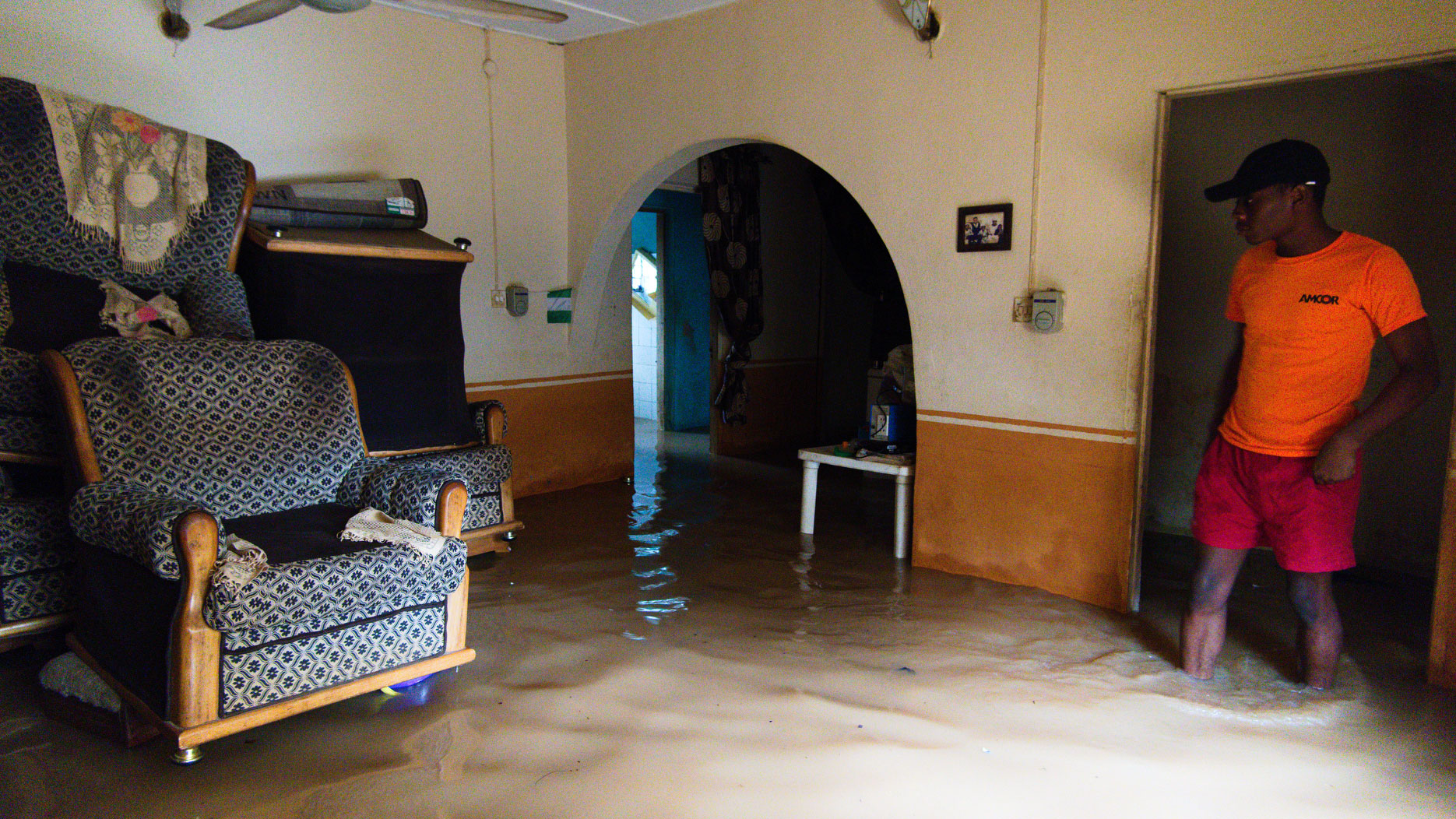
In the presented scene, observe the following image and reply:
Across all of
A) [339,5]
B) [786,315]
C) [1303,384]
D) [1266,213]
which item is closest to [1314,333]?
[1303,384]

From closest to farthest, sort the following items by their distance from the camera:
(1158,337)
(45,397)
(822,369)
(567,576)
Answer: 1. (45,397)
2. (567,576)
3. (1158,337)
4. (822,369)

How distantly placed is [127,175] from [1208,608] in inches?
166

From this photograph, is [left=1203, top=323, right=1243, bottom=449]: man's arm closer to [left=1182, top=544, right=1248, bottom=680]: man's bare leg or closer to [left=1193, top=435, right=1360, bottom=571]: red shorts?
[left=1193, top=435, right=1360, bottom=571]: red shorts

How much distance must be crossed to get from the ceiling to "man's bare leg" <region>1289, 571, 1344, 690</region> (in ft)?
12.2

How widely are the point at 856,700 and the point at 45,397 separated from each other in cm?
288

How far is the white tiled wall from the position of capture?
8.64 metres

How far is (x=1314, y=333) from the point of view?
262cm

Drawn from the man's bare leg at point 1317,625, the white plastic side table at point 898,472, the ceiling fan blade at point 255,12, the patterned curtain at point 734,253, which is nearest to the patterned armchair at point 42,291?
the ceiling fan blade at point 255,12

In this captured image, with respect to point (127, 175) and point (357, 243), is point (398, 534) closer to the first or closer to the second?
point (357, 243)

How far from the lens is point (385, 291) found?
13.5 ft

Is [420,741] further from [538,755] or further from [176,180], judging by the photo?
[176,180]

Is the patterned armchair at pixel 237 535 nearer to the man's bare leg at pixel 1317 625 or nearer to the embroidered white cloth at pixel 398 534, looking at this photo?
the embroidered white cloth at pixel 398 534

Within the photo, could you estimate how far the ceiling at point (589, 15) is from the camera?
4703 millimetres

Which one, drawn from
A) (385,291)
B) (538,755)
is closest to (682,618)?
(538,755)
